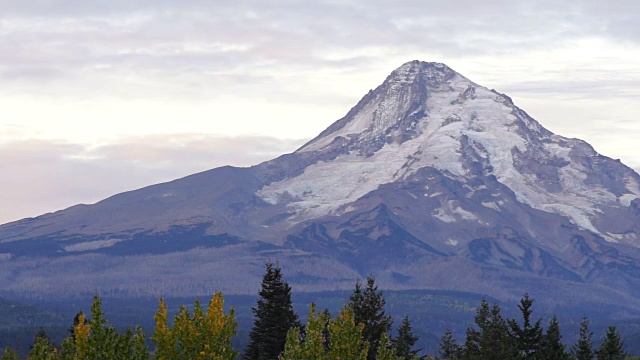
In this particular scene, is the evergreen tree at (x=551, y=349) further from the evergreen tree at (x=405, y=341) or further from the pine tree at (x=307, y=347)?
the pine tree at (x=307, y=347)

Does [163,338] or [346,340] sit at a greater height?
[163,338]

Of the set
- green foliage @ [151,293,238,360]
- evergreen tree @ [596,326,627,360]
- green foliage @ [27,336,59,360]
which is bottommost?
evergreen tree @ [596,326,627,360]

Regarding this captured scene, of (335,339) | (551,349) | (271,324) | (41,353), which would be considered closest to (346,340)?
(335,339)

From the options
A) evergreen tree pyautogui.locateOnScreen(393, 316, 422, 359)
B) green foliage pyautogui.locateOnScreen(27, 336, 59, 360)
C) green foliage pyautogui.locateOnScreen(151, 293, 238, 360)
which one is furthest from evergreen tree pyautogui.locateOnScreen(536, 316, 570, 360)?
green foliage pyautogui.locateOnScreen(27, 336, 59, 360)

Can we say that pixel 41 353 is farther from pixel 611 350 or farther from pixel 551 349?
pixel 611 350

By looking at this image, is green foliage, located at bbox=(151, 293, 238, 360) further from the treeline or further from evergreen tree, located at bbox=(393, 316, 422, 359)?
evergreen tree, located at bbox=(393, 316, 422, 359)

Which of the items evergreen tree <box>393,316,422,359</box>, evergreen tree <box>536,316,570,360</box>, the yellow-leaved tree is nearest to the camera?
the yellow-leaved tree

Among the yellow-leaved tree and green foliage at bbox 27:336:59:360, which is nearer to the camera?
green foliage at bbox 27:336:59:360

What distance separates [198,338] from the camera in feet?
211

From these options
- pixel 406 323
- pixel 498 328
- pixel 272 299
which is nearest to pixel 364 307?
pixel 272 299

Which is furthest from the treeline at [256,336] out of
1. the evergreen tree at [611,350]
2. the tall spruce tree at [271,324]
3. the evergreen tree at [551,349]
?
the evergreen tree at [611,350]

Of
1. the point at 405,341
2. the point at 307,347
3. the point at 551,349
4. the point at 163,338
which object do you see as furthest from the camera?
the point at 405,341

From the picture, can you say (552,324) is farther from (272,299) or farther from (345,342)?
(345,342)

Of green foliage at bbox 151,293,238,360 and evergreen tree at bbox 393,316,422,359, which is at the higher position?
green foliage at bbox 151,293,238,360
